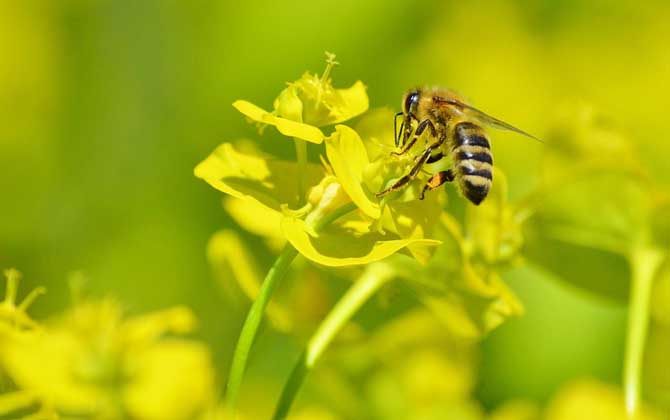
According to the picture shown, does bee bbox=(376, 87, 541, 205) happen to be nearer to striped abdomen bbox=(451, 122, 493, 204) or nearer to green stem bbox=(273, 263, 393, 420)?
striped abdomen bbox=(451, 122, 493, 204)

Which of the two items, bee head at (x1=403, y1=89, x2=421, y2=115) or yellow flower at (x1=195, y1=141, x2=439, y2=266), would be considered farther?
bee head at (x1=403, y1=89, x2=421, y2=115)

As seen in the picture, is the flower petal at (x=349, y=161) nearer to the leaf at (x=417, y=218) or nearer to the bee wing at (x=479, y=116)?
the leaf at (x=417, y=218)

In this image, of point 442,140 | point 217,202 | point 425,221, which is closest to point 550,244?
point 442,140

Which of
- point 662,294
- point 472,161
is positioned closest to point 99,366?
point 472,161

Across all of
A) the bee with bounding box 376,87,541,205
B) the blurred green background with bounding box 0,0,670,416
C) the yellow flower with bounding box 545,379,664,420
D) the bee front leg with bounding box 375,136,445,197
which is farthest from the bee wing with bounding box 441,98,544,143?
the blurred green background with bounding box 0,0,670,416

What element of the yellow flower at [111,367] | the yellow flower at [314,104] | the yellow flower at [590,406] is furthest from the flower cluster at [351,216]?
the yellow flower at [590,406]
